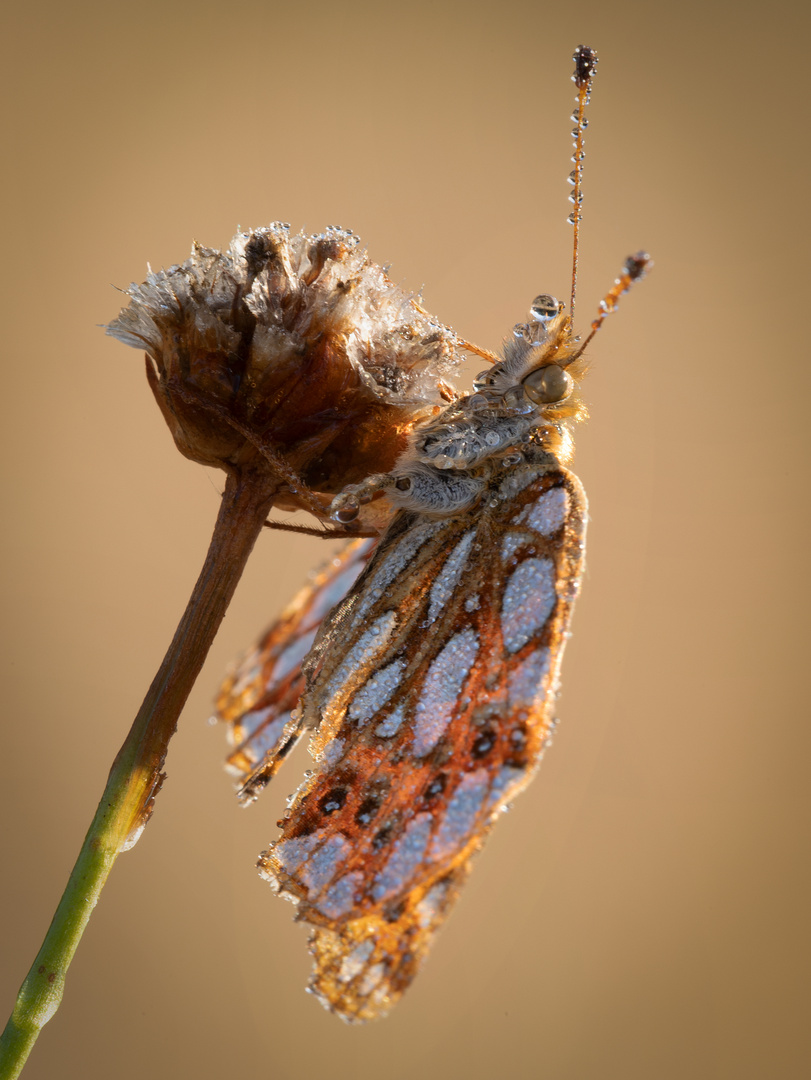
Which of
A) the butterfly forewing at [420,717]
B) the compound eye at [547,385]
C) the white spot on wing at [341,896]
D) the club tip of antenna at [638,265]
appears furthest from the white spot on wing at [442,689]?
the club tip of antenna at [638,265]

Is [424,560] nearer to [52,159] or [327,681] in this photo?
[327,681]

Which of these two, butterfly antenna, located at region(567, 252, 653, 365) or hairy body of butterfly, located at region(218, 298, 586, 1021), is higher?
butterfly antenna, located at region(567, 252, 653, 365)

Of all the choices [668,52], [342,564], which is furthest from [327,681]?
[668,52]

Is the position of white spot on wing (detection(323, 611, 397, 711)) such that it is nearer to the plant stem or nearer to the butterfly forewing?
the butterfly forewing

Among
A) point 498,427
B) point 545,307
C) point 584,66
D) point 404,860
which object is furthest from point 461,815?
point 584,66

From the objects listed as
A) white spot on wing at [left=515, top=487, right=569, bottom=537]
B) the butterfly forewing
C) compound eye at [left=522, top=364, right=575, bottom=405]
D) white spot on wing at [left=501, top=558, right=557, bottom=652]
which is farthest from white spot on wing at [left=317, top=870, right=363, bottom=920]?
compound eye at [left=522, top=364, right=575, bottom=405]

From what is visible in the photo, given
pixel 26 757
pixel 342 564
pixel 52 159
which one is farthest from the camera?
pixel 52 159
